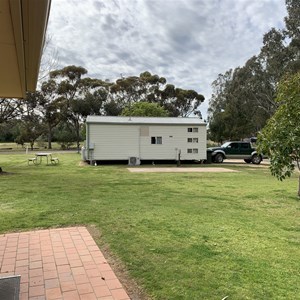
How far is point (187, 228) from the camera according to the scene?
5000 millimetres

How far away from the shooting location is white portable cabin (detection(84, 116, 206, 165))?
58.4 feet

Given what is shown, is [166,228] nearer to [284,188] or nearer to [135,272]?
Answer: [135,272]

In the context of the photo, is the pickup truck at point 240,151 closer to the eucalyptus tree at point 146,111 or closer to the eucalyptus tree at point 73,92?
the eucalyptus tree at point 146,111

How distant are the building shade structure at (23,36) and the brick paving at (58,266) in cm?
202

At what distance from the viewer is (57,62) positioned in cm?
1497

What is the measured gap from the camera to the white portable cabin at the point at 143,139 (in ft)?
58.4

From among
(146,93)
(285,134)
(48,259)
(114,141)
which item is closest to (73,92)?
(146,93)

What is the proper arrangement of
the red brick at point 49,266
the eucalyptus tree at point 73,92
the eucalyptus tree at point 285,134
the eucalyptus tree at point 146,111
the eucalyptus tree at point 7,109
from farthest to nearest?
the eucalyptus tree at point 73,92
the eucalyptus tree at point 146,111
the eucalyptus tree at point 7,109
the eucalyptus tree at point 285,134
the red brick at point 49,266


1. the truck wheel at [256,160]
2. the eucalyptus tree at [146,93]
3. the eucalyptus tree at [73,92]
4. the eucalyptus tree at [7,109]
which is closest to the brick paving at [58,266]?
the eucalyptus tree at [7,109]

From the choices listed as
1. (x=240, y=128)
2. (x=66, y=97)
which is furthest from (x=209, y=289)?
(x=66, y=97)

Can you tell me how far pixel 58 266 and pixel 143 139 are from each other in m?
15.1

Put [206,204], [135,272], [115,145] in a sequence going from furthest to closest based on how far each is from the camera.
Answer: [115,145] → [206,204] → [135,272]

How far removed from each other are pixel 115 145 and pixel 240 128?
24883 mm

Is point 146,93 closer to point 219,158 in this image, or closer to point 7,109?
point 219,158
